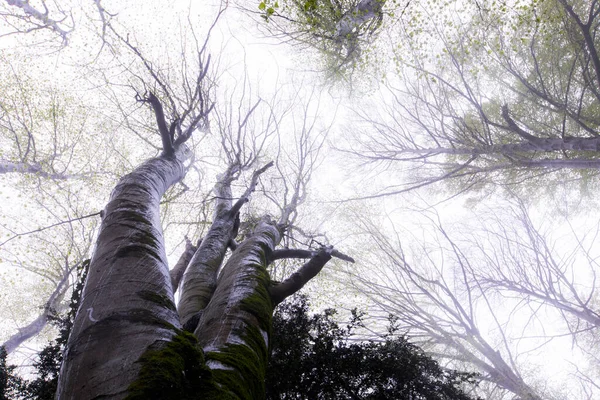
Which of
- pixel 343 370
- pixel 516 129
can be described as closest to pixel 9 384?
pixel 343 370

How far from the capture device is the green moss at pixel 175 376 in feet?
3.13

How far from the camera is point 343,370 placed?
2.39 meters

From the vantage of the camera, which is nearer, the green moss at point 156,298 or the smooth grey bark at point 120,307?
the smooth grey bark at point 120,307

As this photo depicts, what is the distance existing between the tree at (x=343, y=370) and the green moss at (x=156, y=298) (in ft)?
4.12

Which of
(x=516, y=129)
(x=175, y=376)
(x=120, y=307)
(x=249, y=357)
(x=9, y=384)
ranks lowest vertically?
(x=175, y=376)

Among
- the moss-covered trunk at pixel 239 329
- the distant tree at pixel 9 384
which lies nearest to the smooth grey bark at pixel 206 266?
the moss-covered trunk at pixel 239 329

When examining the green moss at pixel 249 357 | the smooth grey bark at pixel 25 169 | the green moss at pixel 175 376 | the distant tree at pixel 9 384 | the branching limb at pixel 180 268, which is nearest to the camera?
the green moss at pixel 175 376

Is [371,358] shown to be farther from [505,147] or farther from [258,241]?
[505,147]

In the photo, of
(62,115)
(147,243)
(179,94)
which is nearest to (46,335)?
(62,115)

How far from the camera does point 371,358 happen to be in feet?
8.15

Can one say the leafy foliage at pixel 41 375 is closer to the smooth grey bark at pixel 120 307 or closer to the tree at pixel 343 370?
the smooth grey bark at pixel 120 307

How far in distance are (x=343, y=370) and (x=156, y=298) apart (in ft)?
5.56

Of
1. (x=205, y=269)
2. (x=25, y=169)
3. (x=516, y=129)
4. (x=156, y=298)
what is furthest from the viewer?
(x=25, y=169)

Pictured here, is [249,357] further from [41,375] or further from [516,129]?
[516,129]
